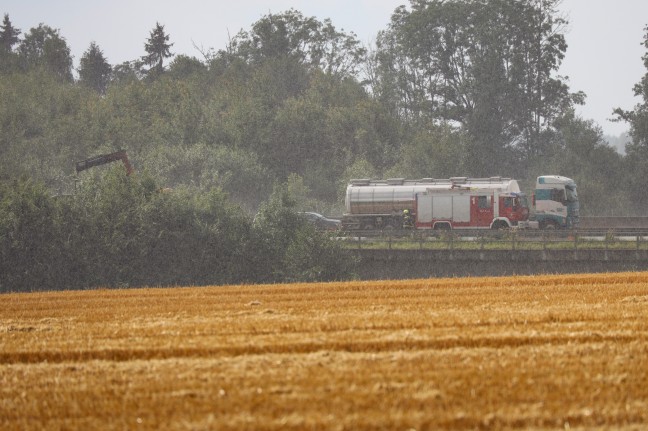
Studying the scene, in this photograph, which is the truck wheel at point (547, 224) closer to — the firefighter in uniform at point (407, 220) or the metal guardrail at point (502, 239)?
the firefighter in uniform at point (407, 220)

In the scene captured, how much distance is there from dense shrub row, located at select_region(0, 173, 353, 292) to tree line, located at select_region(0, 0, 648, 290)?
70.4 ft

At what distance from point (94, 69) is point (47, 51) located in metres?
6.01

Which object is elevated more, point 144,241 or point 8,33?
point 8,33

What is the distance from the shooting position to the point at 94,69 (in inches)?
5266

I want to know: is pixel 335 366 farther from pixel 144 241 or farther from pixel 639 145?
pixel 639 145

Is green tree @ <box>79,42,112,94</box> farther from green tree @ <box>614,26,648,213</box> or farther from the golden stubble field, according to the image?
the golden stubble field

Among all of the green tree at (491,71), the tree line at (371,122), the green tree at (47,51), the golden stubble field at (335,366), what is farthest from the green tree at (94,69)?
the golden stubble field at (335,366)

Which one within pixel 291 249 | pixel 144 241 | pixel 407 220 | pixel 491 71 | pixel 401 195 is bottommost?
pixel 291 249

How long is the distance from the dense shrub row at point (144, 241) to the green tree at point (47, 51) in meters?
67.5

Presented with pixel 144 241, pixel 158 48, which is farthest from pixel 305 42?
pixel 144 241

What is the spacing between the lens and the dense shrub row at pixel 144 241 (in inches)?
2103

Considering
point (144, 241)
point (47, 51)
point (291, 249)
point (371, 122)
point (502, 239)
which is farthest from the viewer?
point (47, 51)

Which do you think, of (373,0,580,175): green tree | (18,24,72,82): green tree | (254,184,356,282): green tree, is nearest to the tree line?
(373,0,580,175): green tree

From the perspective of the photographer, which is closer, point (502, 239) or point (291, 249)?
point (291, 249)
